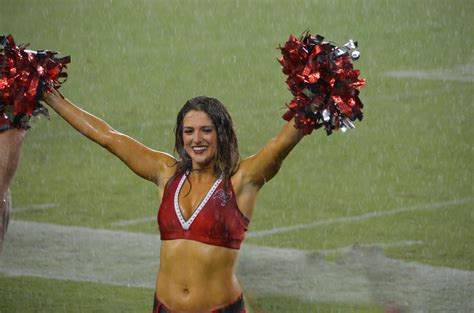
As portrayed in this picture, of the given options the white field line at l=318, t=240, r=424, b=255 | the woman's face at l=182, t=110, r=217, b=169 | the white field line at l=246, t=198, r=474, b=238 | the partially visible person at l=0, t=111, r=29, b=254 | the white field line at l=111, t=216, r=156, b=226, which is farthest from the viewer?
the white field line at l=111, t=216, r=156, b=226

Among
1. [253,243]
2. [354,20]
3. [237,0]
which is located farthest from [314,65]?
[237,0]

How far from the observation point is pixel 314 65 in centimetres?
455

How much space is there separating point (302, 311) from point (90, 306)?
1150mm

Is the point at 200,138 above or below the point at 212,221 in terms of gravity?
above

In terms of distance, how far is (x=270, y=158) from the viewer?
4.62 m

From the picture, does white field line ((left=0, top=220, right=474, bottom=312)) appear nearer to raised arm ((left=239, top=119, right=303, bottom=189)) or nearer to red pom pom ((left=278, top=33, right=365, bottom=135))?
raised arm ((left=239, top=119, right=303, bottom=189))

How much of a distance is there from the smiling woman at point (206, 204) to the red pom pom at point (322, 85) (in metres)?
0.08

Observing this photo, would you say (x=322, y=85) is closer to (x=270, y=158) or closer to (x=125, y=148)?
(x=270, y=158)

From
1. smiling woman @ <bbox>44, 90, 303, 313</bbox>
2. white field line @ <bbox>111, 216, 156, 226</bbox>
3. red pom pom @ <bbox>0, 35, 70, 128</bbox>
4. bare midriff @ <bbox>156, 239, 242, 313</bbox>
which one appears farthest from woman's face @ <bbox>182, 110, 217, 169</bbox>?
white field line @ <bbox>111, 216, 156, 226</bbox>

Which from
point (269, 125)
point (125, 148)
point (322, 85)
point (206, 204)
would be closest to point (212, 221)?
point (206, 204)

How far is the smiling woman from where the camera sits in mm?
4621

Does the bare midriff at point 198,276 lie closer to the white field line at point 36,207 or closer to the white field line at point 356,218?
the white field line at point 356,218

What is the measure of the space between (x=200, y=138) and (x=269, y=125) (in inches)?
270

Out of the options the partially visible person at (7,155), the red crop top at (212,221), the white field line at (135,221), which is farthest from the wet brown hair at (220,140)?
the white field line at (135,221)
